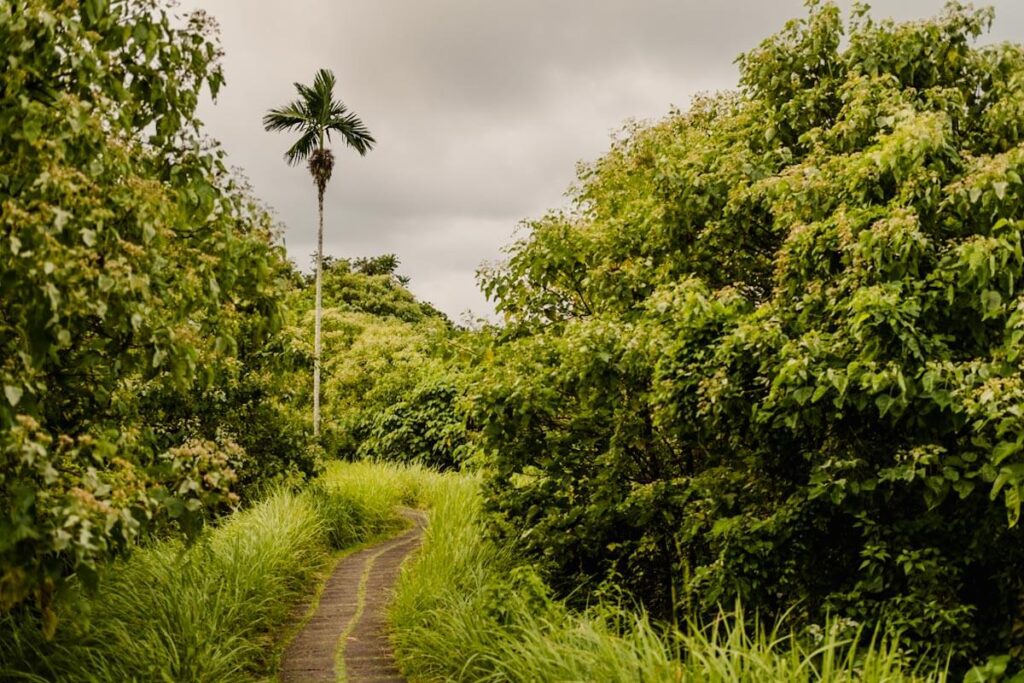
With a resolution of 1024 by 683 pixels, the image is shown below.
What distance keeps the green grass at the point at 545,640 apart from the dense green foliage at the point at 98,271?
2261 millimetres

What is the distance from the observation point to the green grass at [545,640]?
3.85m

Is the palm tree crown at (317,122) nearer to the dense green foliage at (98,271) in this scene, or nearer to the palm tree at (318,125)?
the palm tree at (318,125)

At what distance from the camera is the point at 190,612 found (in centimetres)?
566

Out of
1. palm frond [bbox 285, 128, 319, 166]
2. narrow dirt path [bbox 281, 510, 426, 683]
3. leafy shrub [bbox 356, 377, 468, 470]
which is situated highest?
palm frond [bbox 285, 128, 319, 166]

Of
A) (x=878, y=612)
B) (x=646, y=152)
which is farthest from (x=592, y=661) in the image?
(x=646, y=152)

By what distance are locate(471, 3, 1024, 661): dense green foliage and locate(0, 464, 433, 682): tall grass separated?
2267 mm

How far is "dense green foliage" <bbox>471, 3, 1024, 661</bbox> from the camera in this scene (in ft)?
14.2

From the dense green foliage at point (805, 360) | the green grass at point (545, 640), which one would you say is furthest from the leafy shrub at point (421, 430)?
the dense green foliage at point (805, 360)

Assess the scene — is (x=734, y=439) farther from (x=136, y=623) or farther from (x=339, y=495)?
(x=339, y=495)

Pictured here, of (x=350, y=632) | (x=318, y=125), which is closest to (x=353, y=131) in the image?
(x=318, y=125)

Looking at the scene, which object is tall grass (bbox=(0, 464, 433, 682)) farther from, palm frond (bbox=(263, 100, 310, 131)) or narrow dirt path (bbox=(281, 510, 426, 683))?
palm frond (bbox=(263, 100, 310, 131))

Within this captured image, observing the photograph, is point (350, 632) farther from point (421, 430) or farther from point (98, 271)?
point (421, 430)

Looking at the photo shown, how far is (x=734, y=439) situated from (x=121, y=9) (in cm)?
456

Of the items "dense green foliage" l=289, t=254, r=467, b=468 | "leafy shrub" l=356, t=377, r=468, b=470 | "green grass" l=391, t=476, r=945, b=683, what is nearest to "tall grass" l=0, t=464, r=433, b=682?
"green grass" l=391, t=476, r=945, b=683
